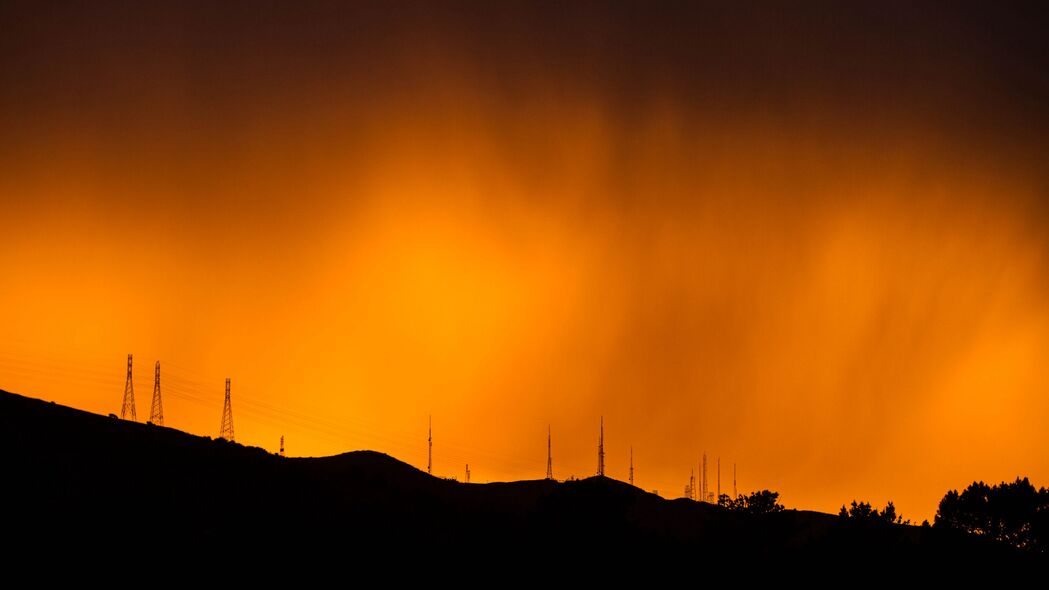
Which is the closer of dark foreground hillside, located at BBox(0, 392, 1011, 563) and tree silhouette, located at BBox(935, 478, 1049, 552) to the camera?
dark foreground hillside, located at BBox(0, 392, 1011, 563)

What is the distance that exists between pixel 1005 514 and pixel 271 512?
98431 mm

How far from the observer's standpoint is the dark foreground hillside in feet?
216

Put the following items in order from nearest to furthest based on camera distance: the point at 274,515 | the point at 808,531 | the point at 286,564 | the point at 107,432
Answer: the point at 286,564 < the point at 274,515 < the point at 107,432 < the point at 808,531

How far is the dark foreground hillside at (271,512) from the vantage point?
65.9 m

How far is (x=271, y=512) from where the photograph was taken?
77125 mm

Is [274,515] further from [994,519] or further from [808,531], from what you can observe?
[994,519]

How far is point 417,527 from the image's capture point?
84688mm

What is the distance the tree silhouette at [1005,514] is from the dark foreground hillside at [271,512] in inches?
1386

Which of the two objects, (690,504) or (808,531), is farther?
(690,504)

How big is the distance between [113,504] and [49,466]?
621cm

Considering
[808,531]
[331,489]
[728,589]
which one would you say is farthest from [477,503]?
[808,531]

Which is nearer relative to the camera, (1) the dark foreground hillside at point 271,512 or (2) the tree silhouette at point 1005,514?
(1) the dark foreground hillside at point 271,512

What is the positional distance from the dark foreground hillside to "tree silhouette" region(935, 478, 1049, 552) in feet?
116

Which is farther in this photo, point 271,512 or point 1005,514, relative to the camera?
point 1005,514
